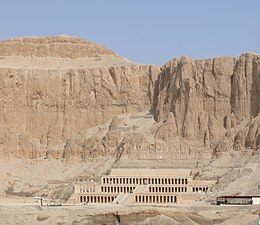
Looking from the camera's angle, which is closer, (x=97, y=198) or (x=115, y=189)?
(x=97, y=198)

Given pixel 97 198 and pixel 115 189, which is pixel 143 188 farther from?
pixel 97 198

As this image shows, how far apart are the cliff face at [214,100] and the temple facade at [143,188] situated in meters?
9.36

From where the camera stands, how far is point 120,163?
177625 mm

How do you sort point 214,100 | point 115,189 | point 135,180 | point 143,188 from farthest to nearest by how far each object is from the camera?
point 214,100
point 135,180
point 115,189
point 143,188

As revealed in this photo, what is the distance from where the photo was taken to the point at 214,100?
593 feet

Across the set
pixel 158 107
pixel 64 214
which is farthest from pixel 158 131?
pixel 64 214

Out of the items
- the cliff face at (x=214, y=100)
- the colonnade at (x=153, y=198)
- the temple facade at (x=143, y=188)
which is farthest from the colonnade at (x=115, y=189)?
the cliff face at (x=214, y=100)

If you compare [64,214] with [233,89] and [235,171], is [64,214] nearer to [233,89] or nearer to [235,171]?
[235,171]

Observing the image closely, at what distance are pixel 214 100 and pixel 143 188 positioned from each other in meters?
22.0

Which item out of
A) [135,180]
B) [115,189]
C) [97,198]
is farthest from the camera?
[135,180]

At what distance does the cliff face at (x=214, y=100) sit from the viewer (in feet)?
580

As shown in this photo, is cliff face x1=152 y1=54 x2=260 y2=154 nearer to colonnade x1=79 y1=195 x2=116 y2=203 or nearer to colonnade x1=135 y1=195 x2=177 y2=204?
colonnade x1=135 y1=195 x2=177 y2=204

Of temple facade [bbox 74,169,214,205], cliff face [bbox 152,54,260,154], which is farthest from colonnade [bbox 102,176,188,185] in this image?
cliff face [bbox 152,54,260,154]

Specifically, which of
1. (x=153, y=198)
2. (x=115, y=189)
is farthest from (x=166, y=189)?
(x=115, y=189)
